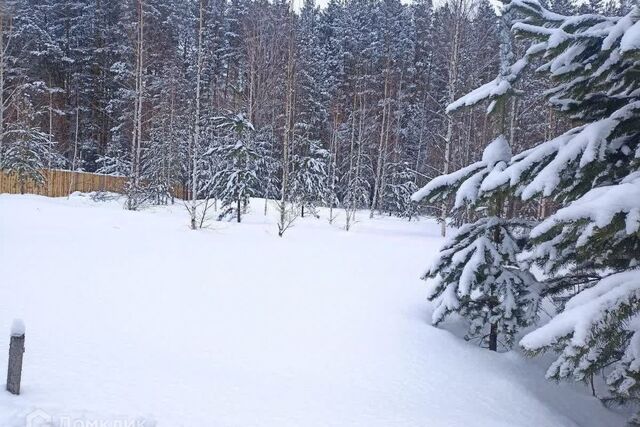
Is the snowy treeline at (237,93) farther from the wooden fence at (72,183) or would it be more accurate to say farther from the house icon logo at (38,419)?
the house icon logo at (38,419)

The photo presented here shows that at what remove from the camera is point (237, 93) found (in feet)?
76.2

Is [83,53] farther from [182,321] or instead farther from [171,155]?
[182,321]

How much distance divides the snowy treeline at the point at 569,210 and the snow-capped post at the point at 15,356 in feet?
12.4

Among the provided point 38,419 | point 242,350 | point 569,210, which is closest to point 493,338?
point 242,350

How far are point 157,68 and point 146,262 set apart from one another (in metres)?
28.7

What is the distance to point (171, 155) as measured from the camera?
27641mm

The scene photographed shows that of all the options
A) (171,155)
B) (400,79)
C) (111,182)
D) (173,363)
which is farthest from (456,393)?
(400,79)

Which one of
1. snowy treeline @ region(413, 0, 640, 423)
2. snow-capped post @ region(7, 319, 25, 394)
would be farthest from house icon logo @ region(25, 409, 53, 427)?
snowy treeline @ region(413, 0, 640, 423)

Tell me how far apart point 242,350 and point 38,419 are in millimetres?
2437

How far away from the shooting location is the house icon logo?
3.32 metres

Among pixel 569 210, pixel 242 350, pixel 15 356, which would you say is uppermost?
pixel 569 210

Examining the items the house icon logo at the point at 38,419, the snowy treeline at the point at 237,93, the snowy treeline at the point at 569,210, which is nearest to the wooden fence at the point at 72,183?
the snowy treeline at the point at 237,93

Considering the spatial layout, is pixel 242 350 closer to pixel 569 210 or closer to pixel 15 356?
pixel 15 356

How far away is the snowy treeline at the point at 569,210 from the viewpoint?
9.69 feet
